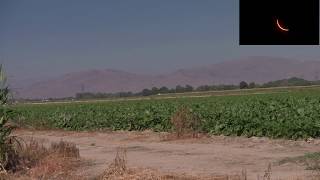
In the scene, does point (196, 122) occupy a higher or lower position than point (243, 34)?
lower

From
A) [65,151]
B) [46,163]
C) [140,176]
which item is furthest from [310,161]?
[65,151]

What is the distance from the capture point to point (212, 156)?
1678 centimetres

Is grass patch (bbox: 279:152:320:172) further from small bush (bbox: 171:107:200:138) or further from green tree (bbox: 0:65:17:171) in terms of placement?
small bush (bbox: 171:107:200:138)

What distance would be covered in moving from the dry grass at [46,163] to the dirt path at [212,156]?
520 mm

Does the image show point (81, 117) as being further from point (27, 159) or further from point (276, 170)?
point (276, 170)

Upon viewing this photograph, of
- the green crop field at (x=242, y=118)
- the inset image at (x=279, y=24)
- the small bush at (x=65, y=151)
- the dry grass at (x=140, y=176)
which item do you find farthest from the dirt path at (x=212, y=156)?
the inset image at (x=279, y=24)

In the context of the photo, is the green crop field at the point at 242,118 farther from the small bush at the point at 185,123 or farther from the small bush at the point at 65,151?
the small bush at the point at 65,151

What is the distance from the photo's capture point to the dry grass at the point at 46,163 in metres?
13.6

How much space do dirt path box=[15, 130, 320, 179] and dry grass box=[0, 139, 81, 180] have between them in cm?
52

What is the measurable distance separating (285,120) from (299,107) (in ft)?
5.14

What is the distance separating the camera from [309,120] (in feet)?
66.9

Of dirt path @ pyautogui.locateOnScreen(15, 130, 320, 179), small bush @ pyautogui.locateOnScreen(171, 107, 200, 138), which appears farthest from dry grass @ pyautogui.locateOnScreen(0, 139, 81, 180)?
small bush @ pyautogui.locateOnScreen(171, 107, 200, 138)

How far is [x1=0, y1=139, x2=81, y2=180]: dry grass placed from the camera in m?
13.6

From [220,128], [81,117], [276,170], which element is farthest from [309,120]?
[81,117]
